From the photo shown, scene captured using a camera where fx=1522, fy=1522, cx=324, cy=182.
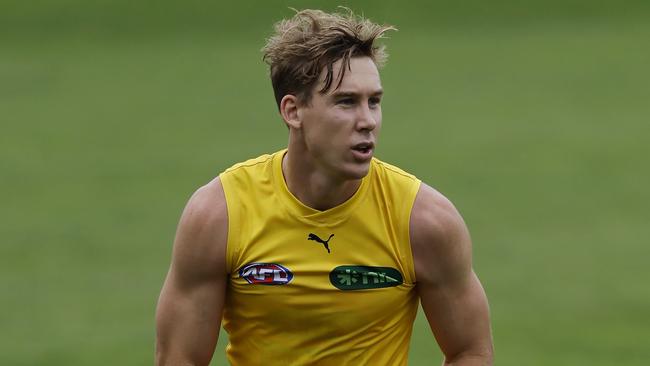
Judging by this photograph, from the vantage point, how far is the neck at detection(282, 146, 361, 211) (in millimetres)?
6812

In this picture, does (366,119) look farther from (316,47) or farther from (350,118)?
(316,47)

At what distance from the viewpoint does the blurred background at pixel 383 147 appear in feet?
57.3

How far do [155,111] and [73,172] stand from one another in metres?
4.79

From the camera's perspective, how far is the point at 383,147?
993 inches

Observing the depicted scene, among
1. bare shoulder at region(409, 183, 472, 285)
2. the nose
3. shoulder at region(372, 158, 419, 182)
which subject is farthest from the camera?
shoulder at region(372, 158, 419, 182)

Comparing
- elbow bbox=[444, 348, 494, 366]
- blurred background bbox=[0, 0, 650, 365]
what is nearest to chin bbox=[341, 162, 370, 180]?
elbow bbox=[444, 348, 494, 366]

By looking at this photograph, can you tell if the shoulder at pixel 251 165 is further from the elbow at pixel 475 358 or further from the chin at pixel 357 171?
the elbow at pixel 475 358

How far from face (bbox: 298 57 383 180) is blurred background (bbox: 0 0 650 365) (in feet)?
30.0

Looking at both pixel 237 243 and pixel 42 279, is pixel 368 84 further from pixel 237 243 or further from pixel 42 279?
pixel 42 279

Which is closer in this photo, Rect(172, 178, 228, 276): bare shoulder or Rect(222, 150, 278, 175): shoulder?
Rect(172, 178, 228, 276): bare shoulder

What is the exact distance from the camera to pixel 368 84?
21.4 ft

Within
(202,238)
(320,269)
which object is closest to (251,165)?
(202,238)

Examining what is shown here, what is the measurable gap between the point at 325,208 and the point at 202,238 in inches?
23.0

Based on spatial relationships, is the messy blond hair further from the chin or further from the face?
the chin
